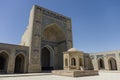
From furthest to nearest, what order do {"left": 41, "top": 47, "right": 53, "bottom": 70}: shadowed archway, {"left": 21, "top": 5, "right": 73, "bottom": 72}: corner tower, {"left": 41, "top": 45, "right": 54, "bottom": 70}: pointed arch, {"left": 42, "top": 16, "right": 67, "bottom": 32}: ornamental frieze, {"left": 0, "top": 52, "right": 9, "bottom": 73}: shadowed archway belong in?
{"left": 41, "top": 47, "right": 53, "bottom": 70}: shadowed archway
{"left": 41, "top": 45, "right": 54, "bottom": 70}: pointed arch
{"left": 42, "top": 16, "right": 67, "bottom": 32}: ornamental frieze
{"left": 21, "top": 5, "right": 73, "bottom": 72}: corner tower
{"left": 0, "top": 52, "right": 9, "bottom": 73}: shadowed archway

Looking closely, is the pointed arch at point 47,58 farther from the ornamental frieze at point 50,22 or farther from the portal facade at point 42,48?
the ornamental frieze at point 50,22

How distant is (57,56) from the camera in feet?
76.5

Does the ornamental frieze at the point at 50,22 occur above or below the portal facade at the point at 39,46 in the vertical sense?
above

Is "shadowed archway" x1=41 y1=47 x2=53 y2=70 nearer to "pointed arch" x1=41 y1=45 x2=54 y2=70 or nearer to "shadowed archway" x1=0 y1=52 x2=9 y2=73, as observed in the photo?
"pointed arch" x1=41 y1=45 x2=54 y2=70

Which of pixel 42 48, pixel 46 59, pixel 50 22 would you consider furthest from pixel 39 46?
pixel 46 59

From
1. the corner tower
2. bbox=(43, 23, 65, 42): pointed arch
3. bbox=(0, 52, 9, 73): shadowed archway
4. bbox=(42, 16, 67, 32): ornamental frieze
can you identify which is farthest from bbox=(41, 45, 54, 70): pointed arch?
bbox=(0, 52, 9, 73): shadowed archway

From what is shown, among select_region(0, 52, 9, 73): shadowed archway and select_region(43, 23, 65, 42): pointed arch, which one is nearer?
select_region(0, 52, 9, 73): shadowed archway

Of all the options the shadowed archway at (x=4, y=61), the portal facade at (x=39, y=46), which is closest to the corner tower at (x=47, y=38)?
the portal facade at (x=39, y=46)

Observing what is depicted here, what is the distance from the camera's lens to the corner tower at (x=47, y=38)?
59.0 ft

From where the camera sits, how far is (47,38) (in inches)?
949

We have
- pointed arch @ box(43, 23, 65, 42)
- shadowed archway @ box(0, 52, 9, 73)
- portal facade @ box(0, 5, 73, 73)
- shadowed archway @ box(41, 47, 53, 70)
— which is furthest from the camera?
shadowed archway @ box(41, 47, 53, 70)

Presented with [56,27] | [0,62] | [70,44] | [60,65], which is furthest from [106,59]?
[0,62]

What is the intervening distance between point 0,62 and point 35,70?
309 inches

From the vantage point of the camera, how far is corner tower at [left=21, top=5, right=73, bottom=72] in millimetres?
17973
